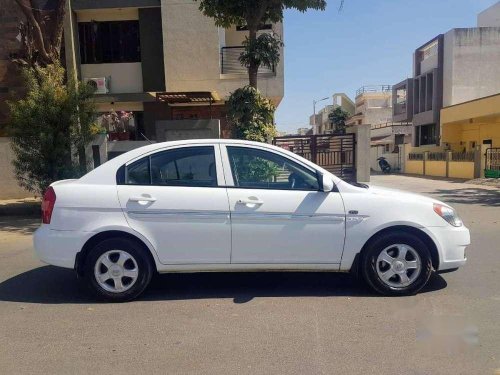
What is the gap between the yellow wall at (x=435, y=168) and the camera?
86.7 ft

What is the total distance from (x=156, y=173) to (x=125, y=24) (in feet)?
44.3

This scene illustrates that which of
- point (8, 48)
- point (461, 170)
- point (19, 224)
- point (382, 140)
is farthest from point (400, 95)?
point (19, 224)

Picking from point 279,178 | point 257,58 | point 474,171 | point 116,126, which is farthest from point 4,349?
point 474,171

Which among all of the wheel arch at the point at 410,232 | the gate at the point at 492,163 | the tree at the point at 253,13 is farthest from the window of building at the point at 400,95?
the wheel arch at the point at 410,232

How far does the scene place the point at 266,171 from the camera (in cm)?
462

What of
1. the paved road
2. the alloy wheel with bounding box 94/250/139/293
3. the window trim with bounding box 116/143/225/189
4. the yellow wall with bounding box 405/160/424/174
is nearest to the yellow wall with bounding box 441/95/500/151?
the yellow wall with bounding box 405/160/424/174

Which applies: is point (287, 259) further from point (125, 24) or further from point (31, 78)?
point (125, 24)

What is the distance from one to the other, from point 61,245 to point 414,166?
30881mm

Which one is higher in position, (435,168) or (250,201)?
(250,201)

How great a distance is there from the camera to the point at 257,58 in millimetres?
10852

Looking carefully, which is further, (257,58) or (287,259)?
(257,58)

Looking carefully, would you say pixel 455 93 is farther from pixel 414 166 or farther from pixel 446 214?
pixel 446 214

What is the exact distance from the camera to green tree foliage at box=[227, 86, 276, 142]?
36.4 ft

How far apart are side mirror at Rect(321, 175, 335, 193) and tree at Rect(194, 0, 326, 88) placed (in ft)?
23.3
